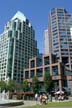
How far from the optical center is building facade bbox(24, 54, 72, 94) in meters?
92.2

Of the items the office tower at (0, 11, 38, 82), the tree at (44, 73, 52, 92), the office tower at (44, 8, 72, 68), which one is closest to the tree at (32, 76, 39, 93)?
the tree at (44, 73, 52, 92)

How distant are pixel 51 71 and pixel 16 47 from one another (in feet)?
245

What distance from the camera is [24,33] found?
182375 mm

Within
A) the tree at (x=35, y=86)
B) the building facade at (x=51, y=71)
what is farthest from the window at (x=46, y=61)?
the tree at (x=35, y=86)

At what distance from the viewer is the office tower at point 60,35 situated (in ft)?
504

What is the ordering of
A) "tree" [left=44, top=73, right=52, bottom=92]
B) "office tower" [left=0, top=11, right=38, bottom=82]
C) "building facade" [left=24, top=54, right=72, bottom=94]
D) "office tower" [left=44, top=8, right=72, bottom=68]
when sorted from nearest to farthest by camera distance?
"tree" [left=44, top=73, right=52, bottom=92], "building facade" [left=24, top=54, right=72, bottom=94], "office tower" [left=44, top=8, right=72, bottom=68], "office tower" [left=0, top=11, right=38, bottom=82]

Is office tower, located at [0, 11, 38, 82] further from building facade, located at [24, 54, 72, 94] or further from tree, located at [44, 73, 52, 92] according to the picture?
tree, located at [44, 73, 52, 92]

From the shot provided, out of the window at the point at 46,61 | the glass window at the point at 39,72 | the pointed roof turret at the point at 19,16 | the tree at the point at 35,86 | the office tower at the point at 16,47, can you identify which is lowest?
the tree at the point at 35,86

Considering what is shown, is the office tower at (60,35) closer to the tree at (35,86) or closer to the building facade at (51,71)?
the building facade at (51,71)

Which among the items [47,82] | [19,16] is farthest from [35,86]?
[19,16]

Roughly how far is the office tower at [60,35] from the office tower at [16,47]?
868 inches

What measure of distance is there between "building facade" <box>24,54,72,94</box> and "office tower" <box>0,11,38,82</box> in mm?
47051

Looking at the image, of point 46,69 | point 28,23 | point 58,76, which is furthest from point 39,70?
point 28,23

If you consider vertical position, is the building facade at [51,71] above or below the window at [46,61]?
below
